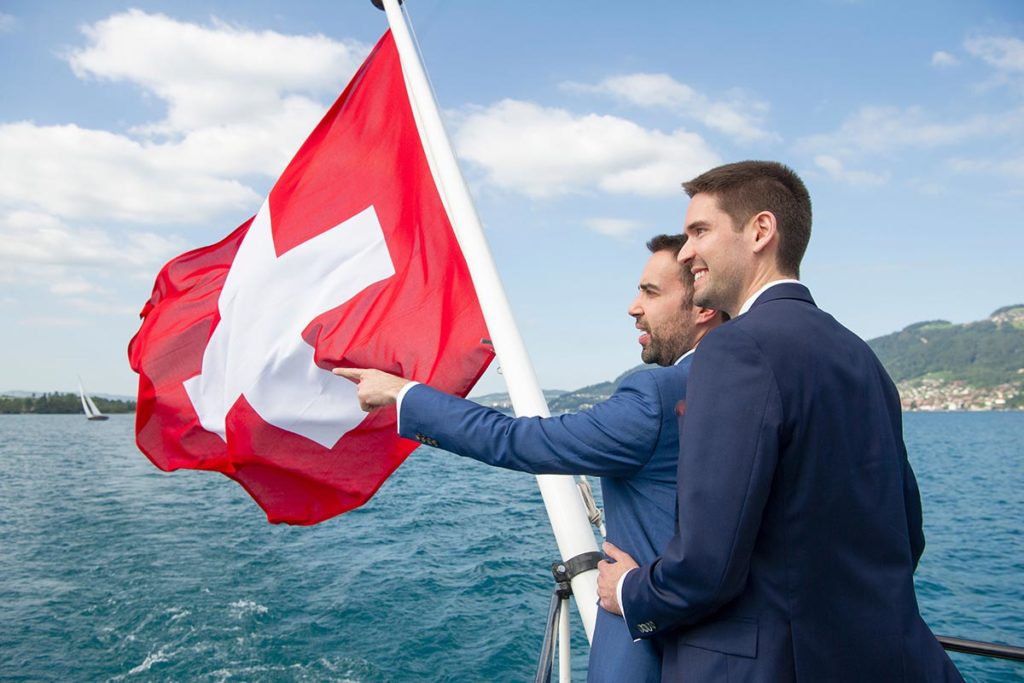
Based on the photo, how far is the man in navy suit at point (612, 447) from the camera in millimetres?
1937

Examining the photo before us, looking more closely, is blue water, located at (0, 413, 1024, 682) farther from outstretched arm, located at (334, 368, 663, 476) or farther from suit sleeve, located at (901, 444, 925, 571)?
suit sleeve, located at (901, 444, 925, 571)

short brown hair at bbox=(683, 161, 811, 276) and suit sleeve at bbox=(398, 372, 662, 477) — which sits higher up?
short brown hair at bbox=(683, 161, 811, 276)

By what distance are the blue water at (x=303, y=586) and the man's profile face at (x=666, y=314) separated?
8909mm

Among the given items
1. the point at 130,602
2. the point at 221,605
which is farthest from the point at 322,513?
the point at 130,602

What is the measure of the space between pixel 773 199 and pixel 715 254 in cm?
18

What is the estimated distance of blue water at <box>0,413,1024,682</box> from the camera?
10.4 m

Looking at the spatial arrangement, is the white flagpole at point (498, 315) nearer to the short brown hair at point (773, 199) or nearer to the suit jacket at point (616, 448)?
the suit jacket at point (616, 448)

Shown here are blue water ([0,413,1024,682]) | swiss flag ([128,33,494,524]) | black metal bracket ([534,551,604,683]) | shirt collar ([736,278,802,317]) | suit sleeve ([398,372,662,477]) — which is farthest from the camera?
blue water ([0,413,1024,682])

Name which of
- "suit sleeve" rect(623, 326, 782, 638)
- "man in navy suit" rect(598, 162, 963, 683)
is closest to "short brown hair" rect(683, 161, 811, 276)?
"man in navy suit" rect(598, 162, 963, 683)

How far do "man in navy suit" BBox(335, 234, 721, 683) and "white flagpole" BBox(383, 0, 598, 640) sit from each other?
14 cm

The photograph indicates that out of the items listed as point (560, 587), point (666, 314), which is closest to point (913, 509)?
point (666, 314)

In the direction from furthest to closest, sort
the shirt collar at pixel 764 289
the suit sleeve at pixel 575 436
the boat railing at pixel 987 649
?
the boat railing at pixel 987 649 < the suit sleeve at pixel 575 436 < the shirt collar at pixel 764 289

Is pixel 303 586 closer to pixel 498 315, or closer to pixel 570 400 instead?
pixel 498 315

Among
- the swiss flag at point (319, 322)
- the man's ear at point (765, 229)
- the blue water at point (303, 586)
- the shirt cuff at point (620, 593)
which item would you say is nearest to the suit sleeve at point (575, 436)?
the shirt cuff at point (620, 593)
